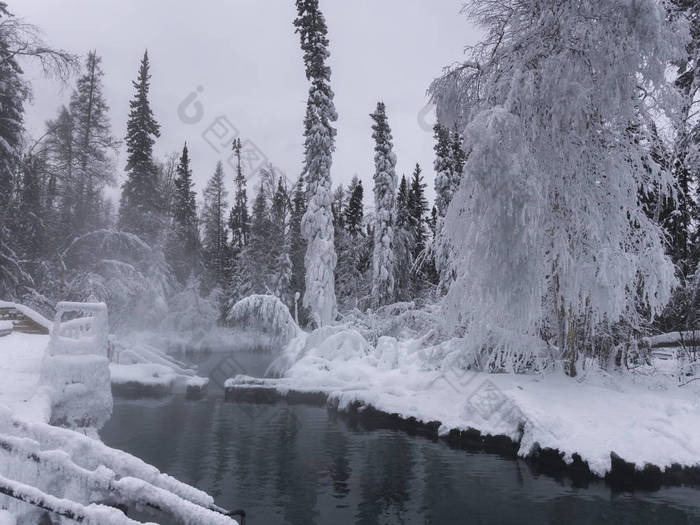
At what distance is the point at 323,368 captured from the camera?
58.5ft

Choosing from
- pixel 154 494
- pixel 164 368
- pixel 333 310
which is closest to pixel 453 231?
pixel 154 494

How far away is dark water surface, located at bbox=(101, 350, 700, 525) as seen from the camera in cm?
800

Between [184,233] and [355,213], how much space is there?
1417cm

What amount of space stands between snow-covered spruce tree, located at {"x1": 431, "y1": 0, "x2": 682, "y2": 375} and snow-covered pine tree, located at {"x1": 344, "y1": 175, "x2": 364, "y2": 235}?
3242 cm

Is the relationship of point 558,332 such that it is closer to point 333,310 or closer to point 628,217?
point 628,217

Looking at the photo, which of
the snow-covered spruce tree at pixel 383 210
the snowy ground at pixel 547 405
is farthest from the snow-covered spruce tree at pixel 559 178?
the snow-covered spruce tree at pixel 383 210

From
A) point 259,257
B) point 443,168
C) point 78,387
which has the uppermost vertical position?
point 443,168

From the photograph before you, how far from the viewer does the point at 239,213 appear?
164ft

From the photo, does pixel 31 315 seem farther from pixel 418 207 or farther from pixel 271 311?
pixel 418 207

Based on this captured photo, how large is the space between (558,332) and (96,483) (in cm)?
1117

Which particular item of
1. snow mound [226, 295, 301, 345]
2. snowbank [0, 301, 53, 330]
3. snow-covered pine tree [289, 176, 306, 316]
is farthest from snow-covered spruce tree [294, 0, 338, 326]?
snow-covered pine tree [289, 176, 306, 316]

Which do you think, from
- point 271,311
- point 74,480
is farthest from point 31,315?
point 74,480

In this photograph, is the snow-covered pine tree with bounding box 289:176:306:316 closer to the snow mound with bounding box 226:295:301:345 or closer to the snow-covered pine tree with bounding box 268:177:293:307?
the snow-covered pine tree with bounding box 268:177:293:307

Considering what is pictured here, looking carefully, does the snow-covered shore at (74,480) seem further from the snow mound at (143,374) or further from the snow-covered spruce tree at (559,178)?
the snow mound at (143,374)
